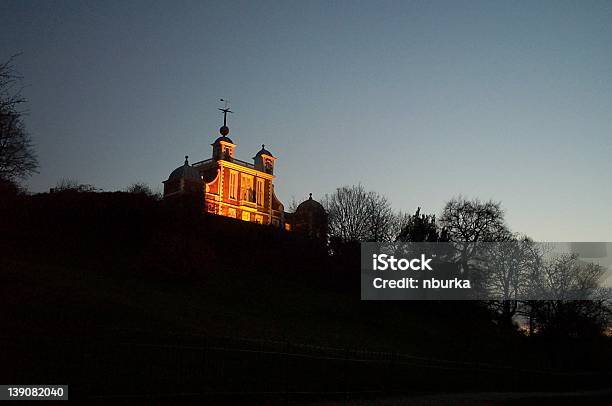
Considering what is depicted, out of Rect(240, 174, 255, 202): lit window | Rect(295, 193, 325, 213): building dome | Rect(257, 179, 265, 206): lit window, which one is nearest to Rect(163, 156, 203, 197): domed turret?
Rect(240, 174, 255, 202): lit window

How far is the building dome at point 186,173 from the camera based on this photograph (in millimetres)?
93250

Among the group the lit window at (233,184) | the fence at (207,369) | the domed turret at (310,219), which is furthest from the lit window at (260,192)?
the fence at (207,369)

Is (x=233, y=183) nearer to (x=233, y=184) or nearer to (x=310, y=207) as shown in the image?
(x=233, y=184)

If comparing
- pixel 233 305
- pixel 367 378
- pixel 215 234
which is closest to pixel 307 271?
pixel 215 234

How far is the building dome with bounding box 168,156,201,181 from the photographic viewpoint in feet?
306

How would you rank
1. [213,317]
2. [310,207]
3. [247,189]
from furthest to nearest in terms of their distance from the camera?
[247,189] < [310,207] < [213,317]

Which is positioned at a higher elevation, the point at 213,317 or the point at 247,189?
the point at 247,189

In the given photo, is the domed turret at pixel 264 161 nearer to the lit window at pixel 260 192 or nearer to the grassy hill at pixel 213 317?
the lit window at pixel 260 192

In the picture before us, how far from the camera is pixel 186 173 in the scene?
93.4 metres

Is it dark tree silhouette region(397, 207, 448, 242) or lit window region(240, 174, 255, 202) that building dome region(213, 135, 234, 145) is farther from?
dark tree silhouette region(397, 207, 448, 242)

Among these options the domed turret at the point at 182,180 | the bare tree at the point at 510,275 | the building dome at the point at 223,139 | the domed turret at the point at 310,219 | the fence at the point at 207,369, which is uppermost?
the building dome at the point at 223,139

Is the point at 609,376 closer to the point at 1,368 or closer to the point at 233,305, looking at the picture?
the point at 233,305

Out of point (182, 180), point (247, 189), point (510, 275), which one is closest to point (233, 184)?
point (247, 189)

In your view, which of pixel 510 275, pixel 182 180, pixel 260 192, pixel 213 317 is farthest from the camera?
pixel 260 192
